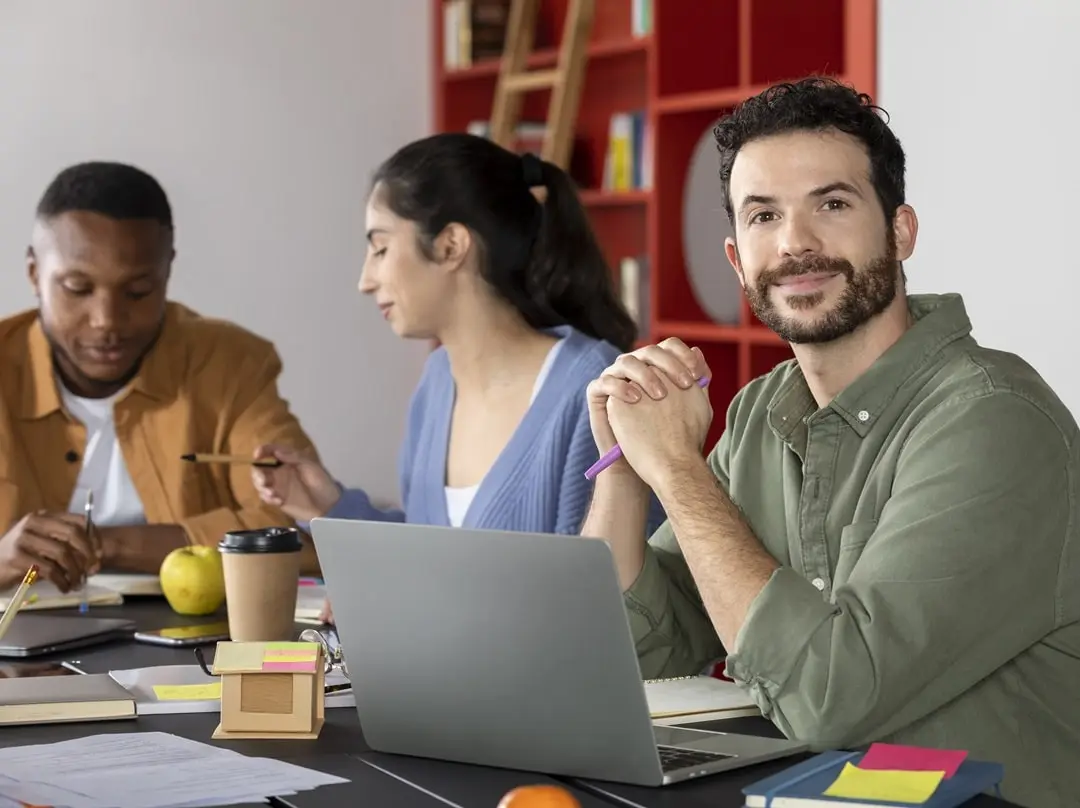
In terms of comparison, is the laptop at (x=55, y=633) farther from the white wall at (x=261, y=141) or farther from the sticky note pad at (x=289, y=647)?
the white wall at (x=261, y=141)

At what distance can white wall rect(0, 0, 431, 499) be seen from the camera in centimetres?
465

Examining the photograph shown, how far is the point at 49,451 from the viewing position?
2707 mm

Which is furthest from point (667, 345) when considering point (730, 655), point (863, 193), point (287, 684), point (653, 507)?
point (653, 507)

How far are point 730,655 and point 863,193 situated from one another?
0.58 m

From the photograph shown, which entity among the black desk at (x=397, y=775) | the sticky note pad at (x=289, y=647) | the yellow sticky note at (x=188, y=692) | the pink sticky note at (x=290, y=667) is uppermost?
the sticky note pad at (x=289, y=647)

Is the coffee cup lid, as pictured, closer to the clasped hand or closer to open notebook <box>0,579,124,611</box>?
open notebook <box>0,579,124,611</box>

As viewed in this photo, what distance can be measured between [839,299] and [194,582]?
936 millimetres

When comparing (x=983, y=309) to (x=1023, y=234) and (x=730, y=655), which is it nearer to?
(x=1023, y=234)

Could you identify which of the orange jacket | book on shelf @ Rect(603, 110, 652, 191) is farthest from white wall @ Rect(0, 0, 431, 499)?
the orange jacket

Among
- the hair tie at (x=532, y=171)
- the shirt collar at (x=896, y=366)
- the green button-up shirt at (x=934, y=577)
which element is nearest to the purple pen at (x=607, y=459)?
the green button-up shirt at (x=934, y=577)

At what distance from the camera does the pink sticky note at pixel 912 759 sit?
1144mm

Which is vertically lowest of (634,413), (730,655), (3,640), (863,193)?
(3,640)

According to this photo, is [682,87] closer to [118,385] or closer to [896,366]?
[118,385]

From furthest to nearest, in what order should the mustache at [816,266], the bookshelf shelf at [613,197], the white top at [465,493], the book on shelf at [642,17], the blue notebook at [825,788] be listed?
the bookshelf shelf at [613,197] < the book on shelf at [642,17] < the white top at [465,493] < the mustache at [816,266] < the blue notebook at [825,788]
